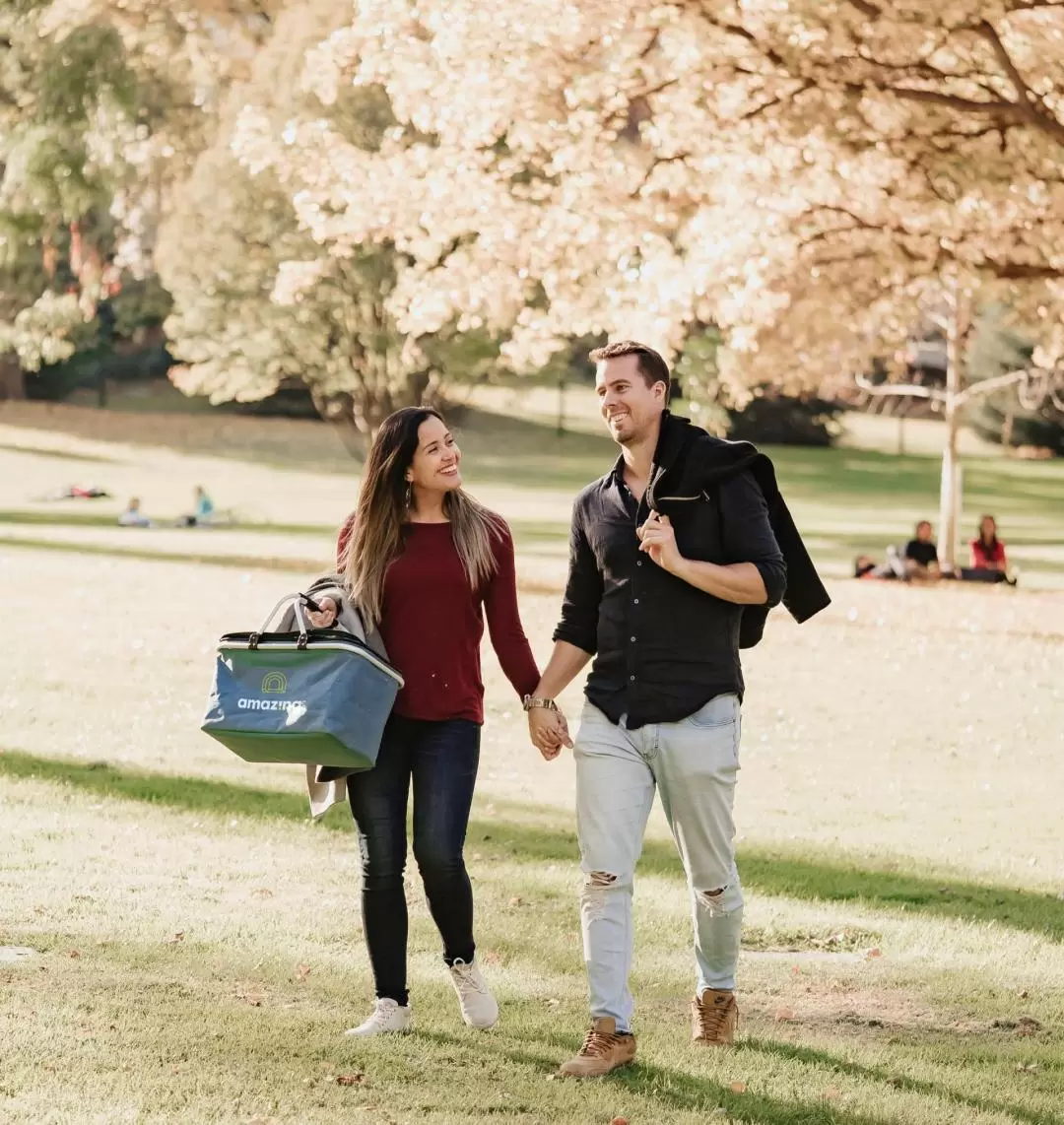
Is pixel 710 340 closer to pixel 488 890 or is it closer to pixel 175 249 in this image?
pixel 175 249

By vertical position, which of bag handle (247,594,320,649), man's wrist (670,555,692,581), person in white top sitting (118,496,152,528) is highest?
man's wrist (670,555,692,581)

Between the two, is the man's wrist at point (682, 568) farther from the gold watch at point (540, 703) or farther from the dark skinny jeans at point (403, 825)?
the dark skinny jeans at point (403, 825)

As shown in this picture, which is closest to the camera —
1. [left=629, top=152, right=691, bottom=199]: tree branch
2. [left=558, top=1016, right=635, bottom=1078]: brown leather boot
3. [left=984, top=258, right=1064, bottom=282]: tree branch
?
[left=558, top=1016, right=635, bottom=1078]: brown leather boot

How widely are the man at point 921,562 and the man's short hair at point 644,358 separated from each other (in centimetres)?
2140

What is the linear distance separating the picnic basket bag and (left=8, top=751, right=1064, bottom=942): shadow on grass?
3755 millimetres

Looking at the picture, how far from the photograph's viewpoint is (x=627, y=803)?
5484 mm

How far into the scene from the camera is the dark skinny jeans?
5.60 m

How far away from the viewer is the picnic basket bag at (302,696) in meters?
5.29

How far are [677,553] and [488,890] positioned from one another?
11.4 ft

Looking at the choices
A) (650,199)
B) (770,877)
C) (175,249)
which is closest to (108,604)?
(650,199)

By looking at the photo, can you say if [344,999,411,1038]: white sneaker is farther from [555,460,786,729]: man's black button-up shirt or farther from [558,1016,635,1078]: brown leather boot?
[555,460,786,729]: man's black button-up shirt

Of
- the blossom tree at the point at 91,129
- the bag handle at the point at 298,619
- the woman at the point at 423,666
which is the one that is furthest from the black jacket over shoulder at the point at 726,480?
the blossom tree at the point at 91,129

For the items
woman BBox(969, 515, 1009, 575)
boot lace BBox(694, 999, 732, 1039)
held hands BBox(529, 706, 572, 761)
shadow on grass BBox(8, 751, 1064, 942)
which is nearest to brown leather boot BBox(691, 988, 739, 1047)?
boot lace BBox(694, 999, 732, 1039)

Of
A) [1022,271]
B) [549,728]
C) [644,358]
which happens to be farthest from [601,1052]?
[1022,271]
